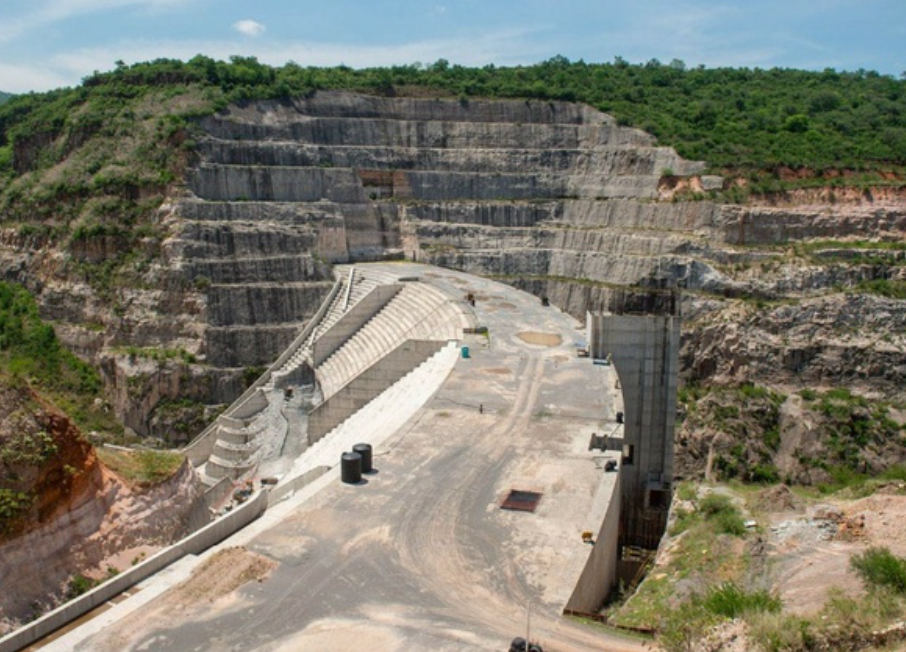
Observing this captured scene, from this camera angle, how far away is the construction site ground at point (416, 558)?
11.3m

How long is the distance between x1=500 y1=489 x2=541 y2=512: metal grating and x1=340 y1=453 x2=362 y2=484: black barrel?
311 centimetres

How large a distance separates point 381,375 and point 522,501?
13619 mm

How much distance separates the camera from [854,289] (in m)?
36.1

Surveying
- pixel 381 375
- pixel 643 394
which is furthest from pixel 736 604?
pixel 381 375

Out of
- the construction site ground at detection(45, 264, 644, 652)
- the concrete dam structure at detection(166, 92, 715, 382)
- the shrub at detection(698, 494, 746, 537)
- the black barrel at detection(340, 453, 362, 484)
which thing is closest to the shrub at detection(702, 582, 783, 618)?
the construction site ground at detection(45, 264, 644, 652)

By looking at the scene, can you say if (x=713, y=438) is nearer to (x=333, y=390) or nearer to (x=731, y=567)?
(x=333, y=390)

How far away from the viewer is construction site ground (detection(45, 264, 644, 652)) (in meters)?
11.3

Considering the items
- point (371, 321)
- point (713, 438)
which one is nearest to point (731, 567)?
point (713, 438)

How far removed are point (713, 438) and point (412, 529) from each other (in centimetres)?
2065

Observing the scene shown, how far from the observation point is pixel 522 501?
15797mm

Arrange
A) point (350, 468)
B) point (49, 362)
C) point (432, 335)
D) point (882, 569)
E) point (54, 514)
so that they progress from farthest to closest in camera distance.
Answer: point (49, 362) → point (432, 335) → point (350, 468) → point (54, 514) → point (882, 569)

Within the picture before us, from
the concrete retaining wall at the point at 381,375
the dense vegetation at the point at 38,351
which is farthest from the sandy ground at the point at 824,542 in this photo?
the dense vegetation at the point at 38,351

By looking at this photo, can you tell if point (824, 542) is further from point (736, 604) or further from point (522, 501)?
point (522, 501)

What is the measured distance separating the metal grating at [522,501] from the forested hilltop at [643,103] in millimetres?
30840
